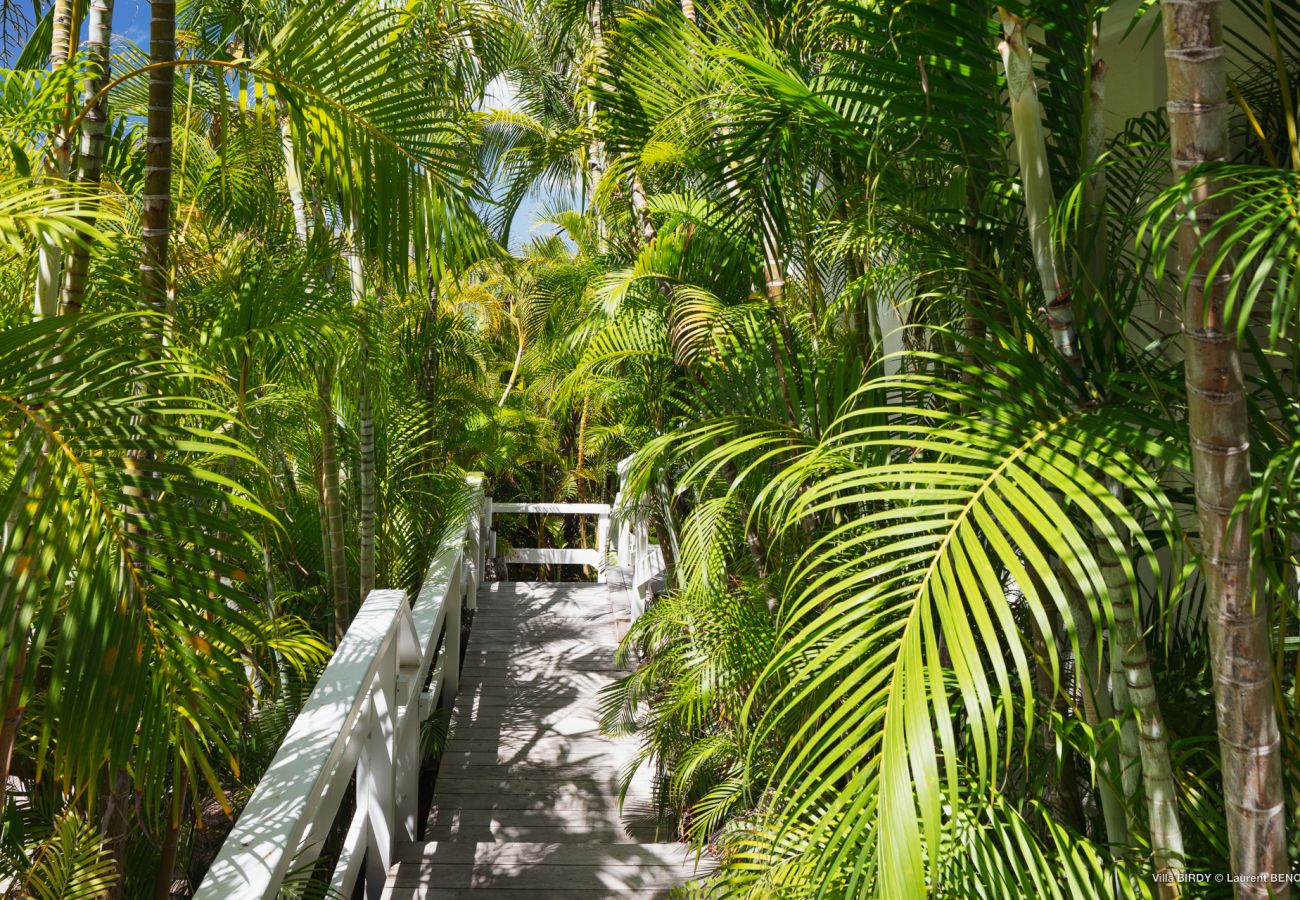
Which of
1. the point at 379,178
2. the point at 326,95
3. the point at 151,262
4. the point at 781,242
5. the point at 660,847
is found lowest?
the point at 660,847

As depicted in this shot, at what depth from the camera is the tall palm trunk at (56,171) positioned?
4.88 feet

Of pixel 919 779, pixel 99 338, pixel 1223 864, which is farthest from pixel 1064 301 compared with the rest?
pixel 99 338

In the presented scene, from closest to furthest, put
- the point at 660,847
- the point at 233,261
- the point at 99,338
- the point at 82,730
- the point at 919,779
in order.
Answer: the point at 919,779, the point at 82,730, the point at 99,338, the point at 660,847, the point at 233,261

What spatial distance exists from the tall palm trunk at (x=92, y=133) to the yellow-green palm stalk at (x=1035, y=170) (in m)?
1.42

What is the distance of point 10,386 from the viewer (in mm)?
1011

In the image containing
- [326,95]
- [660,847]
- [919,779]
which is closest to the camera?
[919,779]

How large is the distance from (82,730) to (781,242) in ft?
4.97

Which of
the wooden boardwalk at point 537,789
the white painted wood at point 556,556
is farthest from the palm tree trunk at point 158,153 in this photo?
the white painted wood at point 556,556

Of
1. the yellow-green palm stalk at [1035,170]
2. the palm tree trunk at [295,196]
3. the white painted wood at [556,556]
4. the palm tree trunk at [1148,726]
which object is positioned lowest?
the white painted wood at [556,556]

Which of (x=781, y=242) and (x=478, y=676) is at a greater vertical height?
(x=781, y=242)

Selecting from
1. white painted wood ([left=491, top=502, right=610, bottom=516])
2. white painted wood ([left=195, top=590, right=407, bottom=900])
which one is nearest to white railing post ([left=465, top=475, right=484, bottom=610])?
white painted wood ([left=491, top=502, right=610, bottom=516])

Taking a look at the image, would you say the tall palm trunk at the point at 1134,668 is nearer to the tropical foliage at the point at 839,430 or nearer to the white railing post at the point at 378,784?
the tropical foliage at the point at 839,430

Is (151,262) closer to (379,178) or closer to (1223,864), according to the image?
(379,178)

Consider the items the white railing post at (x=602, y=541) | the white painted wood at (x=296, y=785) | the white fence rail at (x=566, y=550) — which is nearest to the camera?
the white painted wood at (x=296, y=785)
